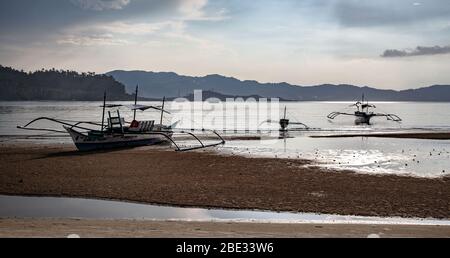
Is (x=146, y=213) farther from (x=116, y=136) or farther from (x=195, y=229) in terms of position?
(x=116, y=136)

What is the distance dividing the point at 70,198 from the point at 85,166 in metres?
9.30

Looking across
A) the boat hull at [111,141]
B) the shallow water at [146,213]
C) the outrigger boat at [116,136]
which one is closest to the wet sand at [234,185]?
the shallow water at [146,213]

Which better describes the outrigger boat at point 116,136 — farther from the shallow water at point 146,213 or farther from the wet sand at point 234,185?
the shallow water at point 146,213

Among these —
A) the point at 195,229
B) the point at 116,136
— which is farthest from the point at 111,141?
the point at 195,229

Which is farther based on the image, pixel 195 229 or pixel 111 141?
pixel 111 141

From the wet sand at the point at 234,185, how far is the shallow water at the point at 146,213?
685mm

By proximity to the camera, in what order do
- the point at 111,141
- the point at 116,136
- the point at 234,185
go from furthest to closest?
the point at 116,136, the point at 111,141, the point at 234,185

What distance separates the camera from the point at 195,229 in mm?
10781

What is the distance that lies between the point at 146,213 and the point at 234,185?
6.01 m

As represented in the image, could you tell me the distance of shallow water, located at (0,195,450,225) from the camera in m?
13.6

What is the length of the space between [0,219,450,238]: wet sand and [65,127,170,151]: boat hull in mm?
25009

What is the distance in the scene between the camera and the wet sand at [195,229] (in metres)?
9.66

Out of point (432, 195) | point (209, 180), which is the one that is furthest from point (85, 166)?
point (432, 195)
